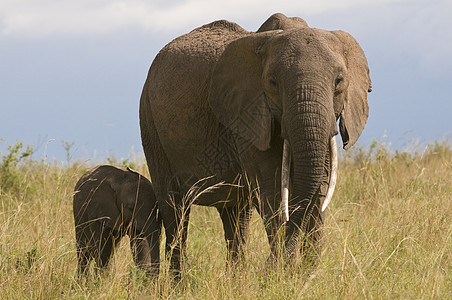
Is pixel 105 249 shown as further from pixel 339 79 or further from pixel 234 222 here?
pixel 339 79

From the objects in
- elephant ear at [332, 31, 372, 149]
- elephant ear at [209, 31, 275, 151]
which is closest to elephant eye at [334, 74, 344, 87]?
elephant ear at [332, 31, 372, 149]

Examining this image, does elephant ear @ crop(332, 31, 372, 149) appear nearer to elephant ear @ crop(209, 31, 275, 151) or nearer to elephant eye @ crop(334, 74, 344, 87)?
elephant eye @ crop(334, 74, 344, 87)

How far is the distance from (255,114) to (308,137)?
66cm

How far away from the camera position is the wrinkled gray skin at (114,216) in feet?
21.6

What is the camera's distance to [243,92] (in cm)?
557

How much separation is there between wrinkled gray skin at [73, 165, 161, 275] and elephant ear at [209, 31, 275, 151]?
136 centimetres

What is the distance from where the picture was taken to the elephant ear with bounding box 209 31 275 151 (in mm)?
5348

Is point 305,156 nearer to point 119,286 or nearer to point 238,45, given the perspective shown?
point 238,45

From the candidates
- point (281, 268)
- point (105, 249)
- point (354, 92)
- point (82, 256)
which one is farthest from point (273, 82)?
point (82, 256)

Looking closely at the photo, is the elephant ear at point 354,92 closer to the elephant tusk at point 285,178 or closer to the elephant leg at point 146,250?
the elephant tusk at point 285,178

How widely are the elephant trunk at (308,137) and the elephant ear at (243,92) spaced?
393 millimetres

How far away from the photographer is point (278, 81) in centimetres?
511

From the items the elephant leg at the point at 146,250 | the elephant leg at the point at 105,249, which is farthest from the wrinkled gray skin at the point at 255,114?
the elephant leg at the point at 105,249

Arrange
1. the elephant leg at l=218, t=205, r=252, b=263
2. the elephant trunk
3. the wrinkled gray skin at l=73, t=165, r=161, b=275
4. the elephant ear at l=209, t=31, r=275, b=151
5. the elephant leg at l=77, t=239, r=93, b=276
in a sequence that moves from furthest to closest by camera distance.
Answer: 1. the elephant leg at l=218, t=205, r=252, b=263
2. the elephant leg at l=77, t=239, r=93, b=276
3. the wrinkled gray skin at l=73, t=165, r=161, b=275
4. the elephant ear at l=209, t=31, r=275, b=151
5. the elephant trunk
